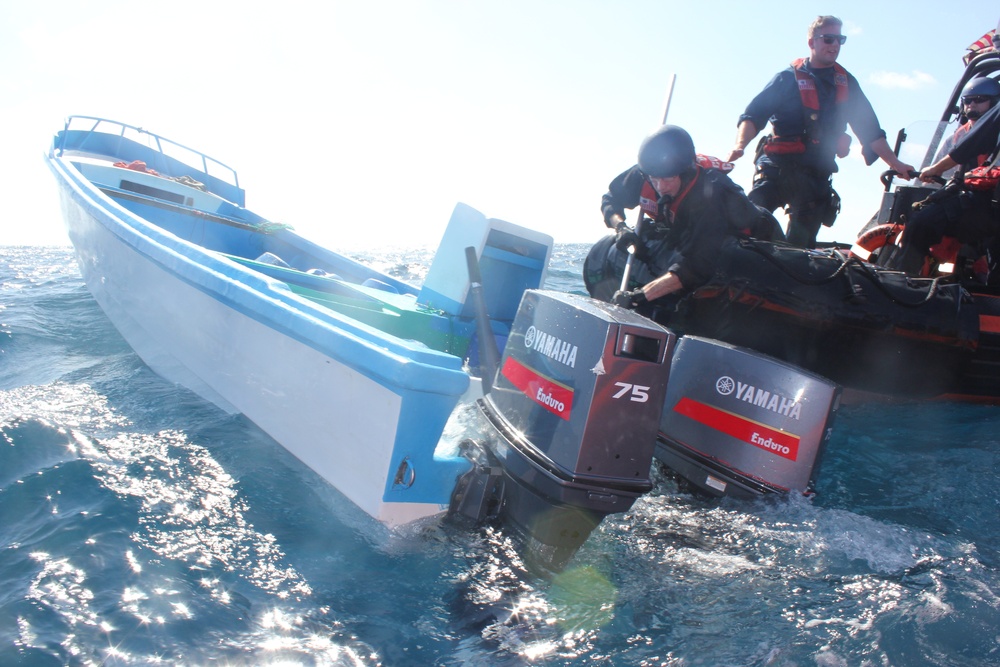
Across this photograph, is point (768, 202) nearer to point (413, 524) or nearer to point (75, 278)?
point (413, 524)

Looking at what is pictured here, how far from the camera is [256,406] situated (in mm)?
3020

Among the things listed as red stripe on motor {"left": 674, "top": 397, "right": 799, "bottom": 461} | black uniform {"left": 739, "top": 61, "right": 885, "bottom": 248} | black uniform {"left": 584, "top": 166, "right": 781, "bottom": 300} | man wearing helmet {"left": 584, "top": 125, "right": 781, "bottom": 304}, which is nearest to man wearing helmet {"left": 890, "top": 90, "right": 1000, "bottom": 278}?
black uniform {"left": 739, "top": 61, "right": 885, "bottom": 248}

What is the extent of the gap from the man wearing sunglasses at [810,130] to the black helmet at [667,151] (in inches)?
67.5

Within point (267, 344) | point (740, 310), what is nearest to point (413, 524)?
point (267, 344)

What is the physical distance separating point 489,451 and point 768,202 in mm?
3571

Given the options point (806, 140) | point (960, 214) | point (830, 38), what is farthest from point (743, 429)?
point (830, 38)

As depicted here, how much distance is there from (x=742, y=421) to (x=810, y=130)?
2.96m

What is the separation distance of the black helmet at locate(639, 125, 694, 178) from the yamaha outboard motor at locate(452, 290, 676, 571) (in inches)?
45.8

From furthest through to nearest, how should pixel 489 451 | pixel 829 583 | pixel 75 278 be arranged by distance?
1. pixel 75 278
2. pixel 489 451
3. pixel 829 583

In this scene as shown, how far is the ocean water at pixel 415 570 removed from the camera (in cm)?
186

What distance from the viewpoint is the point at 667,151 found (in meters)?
3.29

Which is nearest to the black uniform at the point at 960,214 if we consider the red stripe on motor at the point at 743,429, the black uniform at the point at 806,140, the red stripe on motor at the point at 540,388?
the black uniform at the point at 806,140

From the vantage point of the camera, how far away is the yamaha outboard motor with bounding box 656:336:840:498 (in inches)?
107

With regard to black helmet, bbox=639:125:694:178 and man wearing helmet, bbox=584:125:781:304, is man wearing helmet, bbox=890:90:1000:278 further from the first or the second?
black helmet, bbox=639:125:694:178
